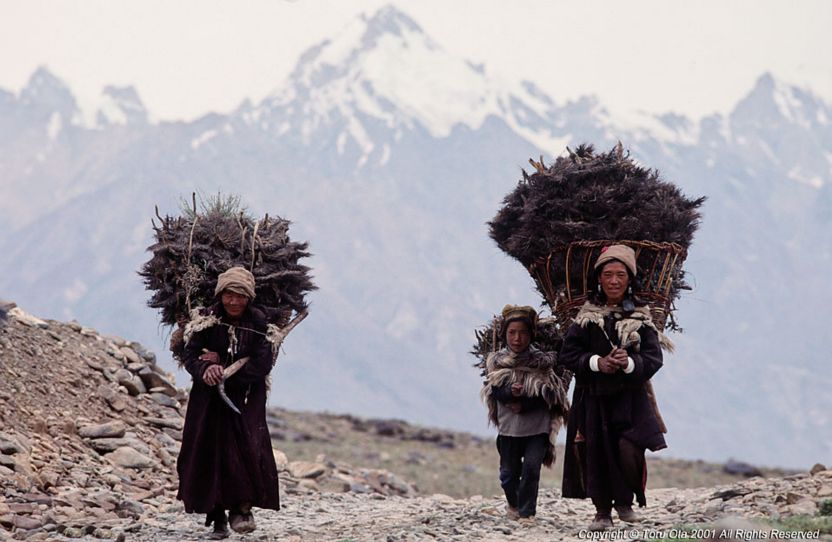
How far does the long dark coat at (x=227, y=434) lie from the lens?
8.98m

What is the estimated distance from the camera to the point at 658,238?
9461mm

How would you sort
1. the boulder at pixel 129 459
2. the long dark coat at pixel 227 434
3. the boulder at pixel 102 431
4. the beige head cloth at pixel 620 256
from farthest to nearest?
the boulder at pixel 102 431, the boulder at pixel 129 459, the long dark coat at pixel 227 434, the beige head cloth at pixel 620 256

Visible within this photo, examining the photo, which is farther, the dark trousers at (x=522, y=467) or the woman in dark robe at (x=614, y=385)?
the dark trousers at (x=522, y=467)

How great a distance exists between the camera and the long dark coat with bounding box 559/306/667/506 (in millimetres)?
8766

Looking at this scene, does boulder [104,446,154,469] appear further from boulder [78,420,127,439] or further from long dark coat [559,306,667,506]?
long dark coat [559,306,667,506]

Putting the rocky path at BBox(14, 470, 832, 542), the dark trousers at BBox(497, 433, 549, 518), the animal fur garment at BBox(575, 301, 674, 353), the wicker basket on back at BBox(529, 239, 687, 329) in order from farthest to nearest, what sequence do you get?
1. the dark trousers at BBox(497, 433, 549, 518)
2. the wicker basket on back at BBox(529, 239, 687, 329)
3. the animal fur garment at BBox(575, 301, 674, 353)
4. the rocky path at BBox(14, 470, 832, 542)

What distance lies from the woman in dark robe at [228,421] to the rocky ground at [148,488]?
0.38 meters

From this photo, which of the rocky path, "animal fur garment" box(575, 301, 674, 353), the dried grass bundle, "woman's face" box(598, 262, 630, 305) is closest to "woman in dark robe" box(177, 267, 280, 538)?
the rocky path

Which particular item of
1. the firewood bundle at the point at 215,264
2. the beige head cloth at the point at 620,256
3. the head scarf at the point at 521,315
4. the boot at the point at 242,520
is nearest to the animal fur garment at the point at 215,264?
the firewood bundle at the point at 215,264

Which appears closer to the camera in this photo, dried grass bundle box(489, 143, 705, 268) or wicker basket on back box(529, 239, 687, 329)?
wicker basket on back box(529, 239, 687, 329)

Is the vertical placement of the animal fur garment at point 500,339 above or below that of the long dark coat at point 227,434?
above

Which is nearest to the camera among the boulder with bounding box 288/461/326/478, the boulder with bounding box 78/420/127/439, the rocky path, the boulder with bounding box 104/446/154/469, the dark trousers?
the rocky path

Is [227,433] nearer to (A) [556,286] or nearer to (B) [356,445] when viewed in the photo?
(A) [556,286]

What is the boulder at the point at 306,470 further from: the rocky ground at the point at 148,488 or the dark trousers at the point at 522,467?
the dark trousers at the point at 522,467
